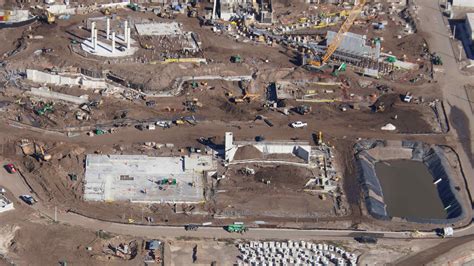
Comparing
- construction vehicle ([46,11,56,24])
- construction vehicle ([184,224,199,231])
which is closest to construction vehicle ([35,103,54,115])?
construction vehicle ([46,11,56,24])

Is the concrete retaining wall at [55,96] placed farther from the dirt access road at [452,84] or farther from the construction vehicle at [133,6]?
the dirt access road at [452,84]

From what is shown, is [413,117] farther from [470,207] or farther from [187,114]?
[187,114]

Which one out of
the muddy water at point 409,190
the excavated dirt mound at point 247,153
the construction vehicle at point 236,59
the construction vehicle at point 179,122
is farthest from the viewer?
the construction vehicle at point 236,59

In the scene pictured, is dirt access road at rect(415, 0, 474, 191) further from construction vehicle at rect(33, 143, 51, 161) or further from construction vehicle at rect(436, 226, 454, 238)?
construction vehicle at rect(33, 143, 51, 161)

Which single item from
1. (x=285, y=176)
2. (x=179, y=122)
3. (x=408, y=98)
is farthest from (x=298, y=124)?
(x=408, y=98)

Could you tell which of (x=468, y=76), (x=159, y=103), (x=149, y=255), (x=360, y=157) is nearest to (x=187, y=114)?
(x=159, y=103)

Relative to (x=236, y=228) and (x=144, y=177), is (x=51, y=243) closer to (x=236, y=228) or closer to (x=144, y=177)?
(x=144, y=177)

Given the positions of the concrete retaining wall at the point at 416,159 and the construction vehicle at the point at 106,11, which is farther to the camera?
the construction vehicle at the point at 106,11

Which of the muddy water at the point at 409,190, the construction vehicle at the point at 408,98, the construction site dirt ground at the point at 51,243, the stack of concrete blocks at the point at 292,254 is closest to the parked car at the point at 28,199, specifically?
the construction site dirt ground at the point at 51,243
